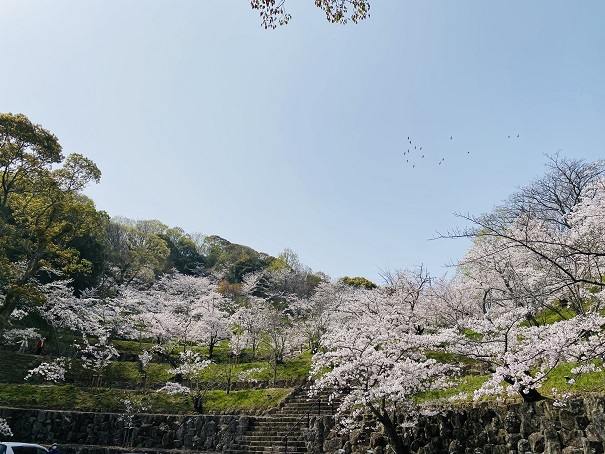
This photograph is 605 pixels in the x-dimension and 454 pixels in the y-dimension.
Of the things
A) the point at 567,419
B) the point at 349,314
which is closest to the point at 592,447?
the point at 567,419

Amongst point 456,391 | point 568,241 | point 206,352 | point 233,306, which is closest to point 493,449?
point 456,391

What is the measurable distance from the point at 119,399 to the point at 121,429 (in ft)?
8.60

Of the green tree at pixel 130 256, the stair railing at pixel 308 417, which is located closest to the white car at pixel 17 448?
the stair railing at pixel 308 417

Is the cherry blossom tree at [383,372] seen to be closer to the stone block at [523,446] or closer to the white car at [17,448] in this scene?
the stone block at [523,446]

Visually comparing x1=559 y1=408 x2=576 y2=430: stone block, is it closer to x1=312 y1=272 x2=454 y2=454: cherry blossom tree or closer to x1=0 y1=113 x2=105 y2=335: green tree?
x1=312 y1=272 x2=454 y2=454: cherry blossom tree

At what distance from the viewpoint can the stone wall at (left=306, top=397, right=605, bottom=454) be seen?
879cm

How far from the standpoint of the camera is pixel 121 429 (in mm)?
18219

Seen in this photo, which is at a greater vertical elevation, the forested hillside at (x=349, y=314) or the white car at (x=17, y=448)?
the forested hillside at (x=349, y=314)

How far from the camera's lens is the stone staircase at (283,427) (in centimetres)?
1525

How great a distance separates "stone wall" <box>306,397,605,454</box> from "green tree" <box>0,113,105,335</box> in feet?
39.4

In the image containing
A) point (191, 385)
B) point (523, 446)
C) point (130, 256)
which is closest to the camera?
point (523, 446)

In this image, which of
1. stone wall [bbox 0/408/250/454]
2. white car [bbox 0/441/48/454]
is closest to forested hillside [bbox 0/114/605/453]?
stone wall [bbox 0/408/250/454]

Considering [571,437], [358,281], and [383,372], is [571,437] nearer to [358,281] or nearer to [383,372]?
[383,372]

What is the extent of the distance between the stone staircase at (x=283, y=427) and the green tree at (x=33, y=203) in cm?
940
